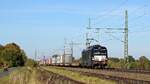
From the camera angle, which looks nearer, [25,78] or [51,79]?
[51,79]

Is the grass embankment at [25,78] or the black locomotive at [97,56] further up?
the black locomotive at [97,56]

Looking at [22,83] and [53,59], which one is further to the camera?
[53,59]

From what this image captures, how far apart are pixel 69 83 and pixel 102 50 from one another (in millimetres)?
57370

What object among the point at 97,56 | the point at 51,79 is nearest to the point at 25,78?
the point at 51,79

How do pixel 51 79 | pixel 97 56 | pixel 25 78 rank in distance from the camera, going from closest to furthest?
pixel 51 79 < pixel 25 78 < pixel 97 56

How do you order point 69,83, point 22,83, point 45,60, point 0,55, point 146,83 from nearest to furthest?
point 69,83 → point 146,83 → point 22,83 → point 0,55 → point 45,60

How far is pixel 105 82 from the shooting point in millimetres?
33094

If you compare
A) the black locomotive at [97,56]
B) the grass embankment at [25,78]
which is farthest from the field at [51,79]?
the black locomotive at [97,56]

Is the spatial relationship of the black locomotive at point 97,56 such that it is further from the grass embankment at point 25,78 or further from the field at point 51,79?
the field at point 51,79

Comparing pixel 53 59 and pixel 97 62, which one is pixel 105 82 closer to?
pixel 97 62

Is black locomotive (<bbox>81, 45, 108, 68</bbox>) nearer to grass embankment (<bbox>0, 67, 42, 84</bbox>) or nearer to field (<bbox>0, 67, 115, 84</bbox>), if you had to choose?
grass embankment (<bbox>0, 67, 42, 84</bbox>)

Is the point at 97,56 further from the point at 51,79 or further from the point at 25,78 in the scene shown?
the point at 51,79

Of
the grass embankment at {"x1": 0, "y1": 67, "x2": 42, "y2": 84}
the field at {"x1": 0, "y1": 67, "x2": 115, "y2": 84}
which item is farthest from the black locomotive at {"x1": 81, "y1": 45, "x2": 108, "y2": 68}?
the field at {"x1": 0, "y1": 67, "x2": 115, "y2": 84}

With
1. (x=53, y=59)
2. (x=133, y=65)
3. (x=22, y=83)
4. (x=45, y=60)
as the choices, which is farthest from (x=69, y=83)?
(x=45, y=60)
